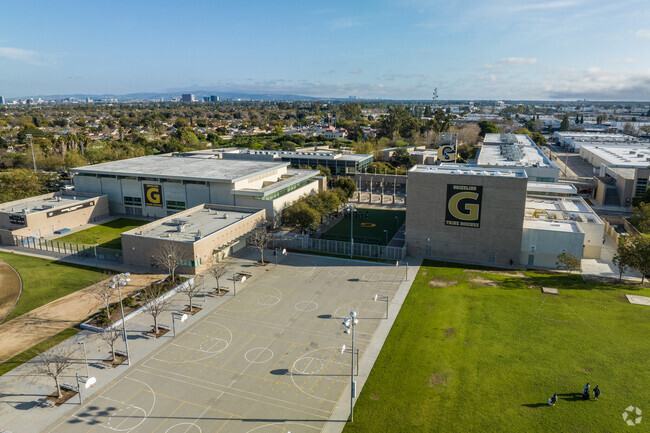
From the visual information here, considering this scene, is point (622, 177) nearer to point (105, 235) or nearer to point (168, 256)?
point (168, 256)

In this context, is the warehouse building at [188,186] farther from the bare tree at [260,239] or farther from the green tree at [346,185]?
the bare tree at [260,239]

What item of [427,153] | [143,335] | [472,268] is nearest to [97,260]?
[143,335]

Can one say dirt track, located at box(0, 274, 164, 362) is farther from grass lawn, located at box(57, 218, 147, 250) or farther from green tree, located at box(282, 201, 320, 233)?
green tree, located at box(282, 201, 320, 233)

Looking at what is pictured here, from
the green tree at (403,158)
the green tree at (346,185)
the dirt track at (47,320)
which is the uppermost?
the green tree at (403,158)

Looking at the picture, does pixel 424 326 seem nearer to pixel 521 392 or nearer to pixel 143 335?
pixel 521 392

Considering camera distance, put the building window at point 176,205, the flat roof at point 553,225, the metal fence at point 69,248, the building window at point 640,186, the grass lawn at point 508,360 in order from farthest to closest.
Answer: the building window at point 640,186 < the building window at point 176,205 < the metal fence at point 69,248 < the flat roof at point 553,225 < the grass lawn at point 508,360

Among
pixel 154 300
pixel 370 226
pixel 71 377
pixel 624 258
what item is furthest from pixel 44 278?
pixel 624 258

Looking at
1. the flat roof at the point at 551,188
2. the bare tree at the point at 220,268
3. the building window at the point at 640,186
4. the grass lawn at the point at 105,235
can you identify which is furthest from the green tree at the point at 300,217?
the building window at the point at 640,186
